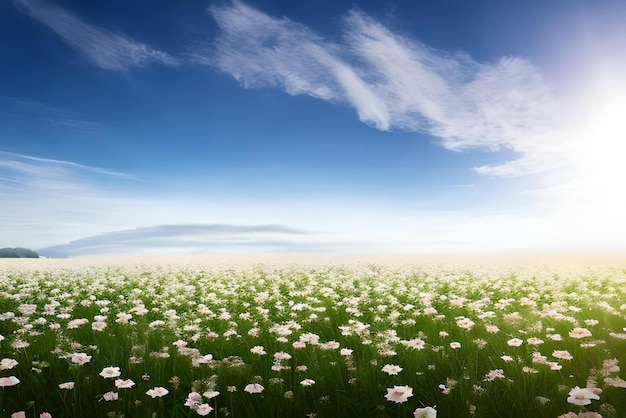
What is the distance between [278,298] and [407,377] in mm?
6903

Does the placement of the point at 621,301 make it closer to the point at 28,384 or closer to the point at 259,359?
the point at 259,359

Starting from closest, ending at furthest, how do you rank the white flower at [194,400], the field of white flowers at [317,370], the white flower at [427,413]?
the white flower at [427,413], the white flower at [194,400], the field of white flowers at [317,370]

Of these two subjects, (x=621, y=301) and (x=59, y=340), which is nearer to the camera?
(x=59, y=340)

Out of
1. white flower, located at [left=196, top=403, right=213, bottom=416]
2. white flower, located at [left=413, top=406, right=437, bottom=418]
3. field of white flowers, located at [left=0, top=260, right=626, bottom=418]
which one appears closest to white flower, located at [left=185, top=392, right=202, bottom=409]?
field of white flowers, located at [left=0, top=260, right=626, bottom=418]

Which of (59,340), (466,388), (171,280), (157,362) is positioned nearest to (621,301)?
(466,388)

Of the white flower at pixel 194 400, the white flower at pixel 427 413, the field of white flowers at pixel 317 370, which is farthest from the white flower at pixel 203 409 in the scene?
the white flower at pixel 427 413

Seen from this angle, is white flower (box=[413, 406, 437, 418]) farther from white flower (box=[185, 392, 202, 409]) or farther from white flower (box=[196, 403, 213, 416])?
white flower (box=[185, 392, 202, 409])

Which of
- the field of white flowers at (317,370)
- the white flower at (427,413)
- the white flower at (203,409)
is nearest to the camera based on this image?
the white flower at (427,413)

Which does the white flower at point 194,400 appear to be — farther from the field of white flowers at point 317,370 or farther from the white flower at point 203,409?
the white flower at point 203,409

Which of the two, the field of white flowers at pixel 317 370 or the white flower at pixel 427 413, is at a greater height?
the white flower at pixel 427 413

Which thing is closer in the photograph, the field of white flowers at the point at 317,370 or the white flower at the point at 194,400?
the white flower at the point at 194,400

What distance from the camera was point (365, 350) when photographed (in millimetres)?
7035

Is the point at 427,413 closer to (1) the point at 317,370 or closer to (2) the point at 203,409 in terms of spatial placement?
(2) the point at 203,409

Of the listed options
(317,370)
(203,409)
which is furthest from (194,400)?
(317,370)
